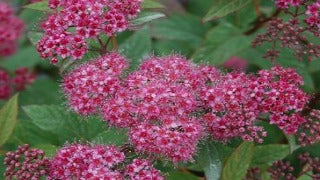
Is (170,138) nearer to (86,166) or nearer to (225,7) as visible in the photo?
(86,166)

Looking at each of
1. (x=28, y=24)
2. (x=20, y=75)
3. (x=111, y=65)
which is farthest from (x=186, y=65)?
(x=28, y=24)

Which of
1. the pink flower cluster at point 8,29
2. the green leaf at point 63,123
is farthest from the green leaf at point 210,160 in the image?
the pink flower cluster at point 8,29

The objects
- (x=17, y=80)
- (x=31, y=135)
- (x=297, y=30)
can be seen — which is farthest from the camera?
(x=17, y=80)

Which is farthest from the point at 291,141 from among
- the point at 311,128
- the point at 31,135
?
the point at 31,135

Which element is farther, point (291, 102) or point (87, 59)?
point (87, 59)

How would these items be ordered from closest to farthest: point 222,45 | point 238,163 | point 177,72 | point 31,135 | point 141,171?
point 141,171, point 238,163, point 177,72, point 31,135, point 222,45

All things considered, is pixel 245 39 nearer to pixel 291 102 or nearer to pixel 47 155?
pixel 291 102

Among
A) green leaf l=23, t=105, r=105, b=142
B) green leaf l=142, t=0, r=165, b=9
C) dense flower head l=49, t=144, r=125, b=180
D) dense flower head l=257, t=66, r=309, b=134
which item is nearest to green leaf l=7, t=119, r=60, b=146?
green leaf l=23, t=105, r=105, b=142

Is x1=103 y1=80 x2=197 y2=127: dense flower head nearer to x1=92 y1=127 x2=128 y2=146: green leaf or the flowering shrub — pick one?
the flowering shrub
